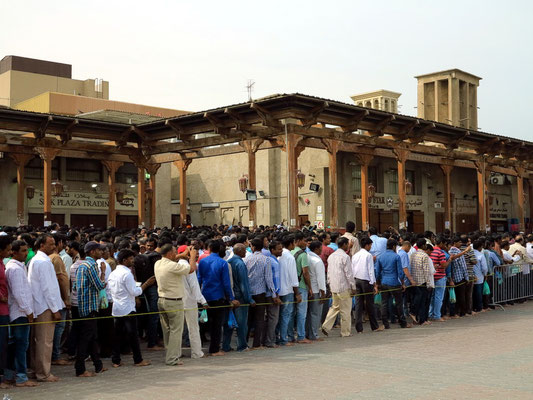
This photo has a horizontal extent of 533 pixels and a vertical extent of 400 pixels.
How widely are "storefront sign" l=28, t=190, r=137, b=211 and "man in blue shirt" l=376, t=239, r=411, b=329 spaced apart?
22.1 metres

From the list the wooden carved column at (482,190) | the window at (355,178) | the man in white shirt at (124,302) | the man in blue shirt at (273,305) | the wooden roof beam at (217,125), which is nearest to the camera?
the man in white shirt at (124,302)

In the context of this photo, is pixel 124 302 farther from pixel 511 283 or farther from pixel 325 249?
pixel 511 283

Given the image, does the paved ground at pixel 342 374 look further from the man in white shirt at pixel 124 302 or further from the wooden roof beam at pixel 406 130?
the wooden roof beam at pixel 406 130

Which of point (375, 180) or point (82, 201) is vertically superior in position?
point (375, 180)

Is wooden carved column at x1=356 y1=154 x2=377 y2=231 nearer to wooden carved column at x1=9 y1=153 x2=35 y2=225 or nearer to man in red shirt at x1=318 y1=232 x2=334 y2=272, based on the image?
man in red shirt at x1=318 y1=232 x2=334 y2=272

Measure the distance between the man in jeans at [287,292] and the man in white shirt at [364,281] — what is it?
184 centimetres

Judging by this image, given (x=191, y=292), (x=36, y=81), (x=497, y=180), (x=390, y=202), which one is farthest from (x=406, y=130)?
(x=36, y=81)

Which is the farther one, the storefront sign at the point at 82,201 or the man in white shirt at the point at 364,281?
the storefront sign at the point at 82,201

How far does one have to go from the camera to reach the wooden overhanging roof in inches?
852

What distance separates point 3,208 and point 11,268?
23328mm

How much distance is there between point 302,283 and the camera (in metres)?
11.6

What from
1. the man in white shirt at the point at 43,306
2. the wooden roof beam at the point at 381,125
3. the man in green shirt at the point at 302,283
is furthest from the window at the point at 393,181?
the man in white shirt at the point at 43,306

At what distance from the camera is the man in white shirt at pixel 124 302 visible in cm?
921

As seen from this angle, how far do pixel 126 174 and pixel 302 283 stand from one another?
24588 mm
